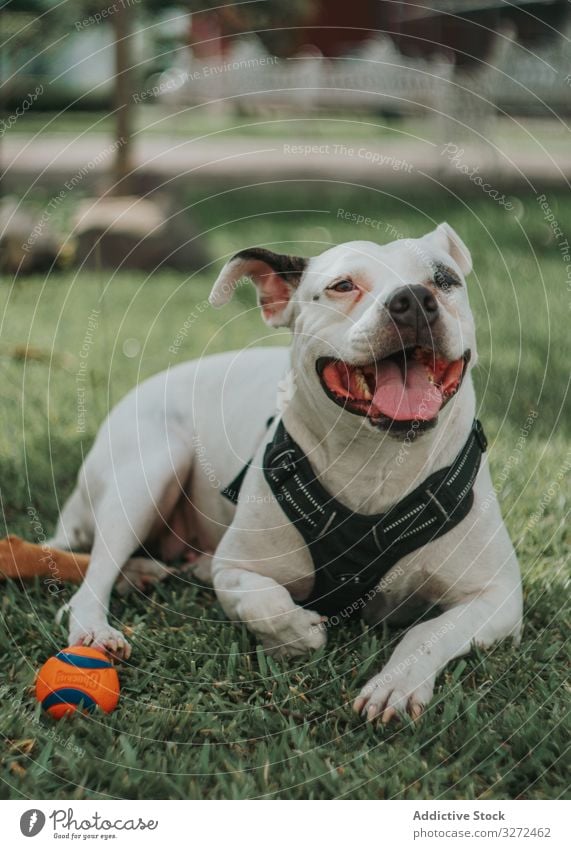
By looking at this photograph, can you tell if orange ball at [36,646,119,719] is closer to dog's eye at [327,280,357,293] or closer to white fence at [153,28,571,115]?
dog's eye at [327,280,357,293]

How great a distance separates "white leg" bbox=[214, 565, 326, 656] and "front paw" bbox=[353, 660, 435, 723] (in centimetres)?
35

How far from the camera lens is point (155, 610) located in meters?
4.13

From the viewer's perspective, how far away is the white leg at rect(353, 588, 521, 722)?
128 inches

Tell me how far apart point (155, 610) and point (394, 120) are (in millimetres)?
16257

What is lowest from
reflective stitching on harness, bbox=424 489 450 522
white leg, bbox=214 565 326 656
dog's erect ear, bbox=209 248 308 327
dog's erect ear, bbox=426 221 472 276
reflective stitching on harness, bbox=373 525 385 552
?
white leg, bbox=214 565 326 656

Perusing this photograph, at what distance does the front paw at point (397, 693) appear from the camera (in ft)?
10.6

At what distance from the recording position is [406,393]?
11.1ft

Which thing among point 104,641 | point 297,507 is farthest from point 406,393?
point 104,641

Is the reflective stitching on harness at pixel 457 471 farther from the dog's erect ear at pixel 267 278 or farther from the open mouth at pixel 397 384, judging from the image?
the dog's erect ear at pixel 267 278

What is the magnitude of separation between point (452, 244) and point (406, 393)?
715 millimetres

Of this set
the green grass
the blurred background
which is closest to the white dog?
the green grass

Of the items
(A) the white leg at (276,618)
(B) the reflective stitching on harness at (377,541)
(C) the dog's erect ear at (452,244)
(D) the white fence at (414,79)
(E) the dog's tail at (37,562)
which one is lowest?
(E) the dog's tail at (37,562)

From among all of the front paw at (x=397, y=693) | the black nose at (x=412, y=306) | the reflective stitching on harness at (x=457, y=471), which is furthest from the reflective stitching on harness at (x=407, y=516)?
the black nose at (x=412, y=306)

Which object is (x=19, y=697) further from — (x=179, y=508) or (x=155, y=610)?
(x=179, y=508)
